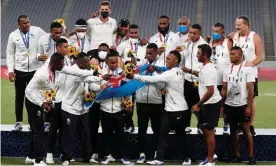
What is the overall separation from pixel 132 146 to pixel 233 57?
1828 mm

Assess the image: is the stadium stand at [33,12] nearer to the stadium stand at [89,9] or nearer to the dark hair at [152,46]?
the stadium stand at [89,9]

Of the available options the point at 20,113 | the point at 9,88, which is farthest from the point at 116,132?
the point at 9,88

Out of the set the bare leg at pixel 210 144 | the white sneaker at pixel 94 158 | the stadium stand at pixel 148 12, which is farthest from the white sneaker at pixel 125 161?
the stadium stand at pixel 148 12

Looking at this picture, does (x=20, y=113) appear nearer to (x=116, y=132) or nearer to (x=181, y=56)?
(x=116, y=132)

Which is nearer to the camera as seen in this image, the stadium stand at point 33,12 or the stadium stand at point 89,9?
the stadium stand at point 33,12

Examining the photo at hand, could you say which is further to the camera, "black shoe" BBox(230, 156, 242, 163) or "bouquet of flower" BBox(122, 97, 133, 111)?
"black shoe" BBox(230, 156, 242, 163)

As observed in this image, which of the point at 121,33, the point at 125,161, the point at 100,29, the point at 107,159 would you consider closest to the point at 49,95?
the point at 107,159

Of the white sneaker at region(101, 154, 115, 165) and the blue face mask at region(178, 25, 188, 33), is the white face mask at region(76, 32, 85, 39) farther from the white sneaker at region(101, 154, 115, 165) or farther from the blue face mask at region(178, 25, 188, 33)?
the white sneaker at region(101, 154, 115, 165)

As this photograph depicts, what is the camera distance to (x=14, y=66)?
10148 mm

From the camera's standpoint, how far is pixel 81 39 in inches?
393

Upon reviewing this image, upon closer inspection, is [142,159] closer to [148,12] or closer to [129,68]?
[129,68]

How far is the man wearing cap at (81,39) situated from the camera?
9930 millimetres

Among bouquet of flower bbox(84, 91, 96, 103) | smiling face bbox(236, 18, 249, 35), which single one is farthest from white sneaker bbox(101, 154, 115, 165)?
smiling face bbox(236, 18, 249, 35)

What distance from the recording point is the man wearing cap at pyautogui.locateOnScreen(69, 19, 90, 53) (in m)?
9.93
